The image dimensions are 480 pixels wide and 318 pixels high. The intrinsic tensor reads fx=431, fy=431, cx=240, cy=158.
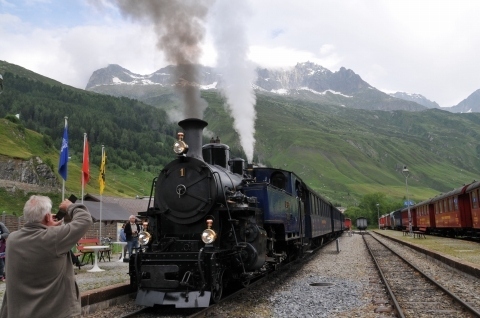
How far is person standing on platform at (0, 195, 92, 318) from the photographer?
11.5ft

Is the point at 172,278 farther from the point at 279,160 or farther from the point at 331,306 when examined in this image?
the point at 279,160

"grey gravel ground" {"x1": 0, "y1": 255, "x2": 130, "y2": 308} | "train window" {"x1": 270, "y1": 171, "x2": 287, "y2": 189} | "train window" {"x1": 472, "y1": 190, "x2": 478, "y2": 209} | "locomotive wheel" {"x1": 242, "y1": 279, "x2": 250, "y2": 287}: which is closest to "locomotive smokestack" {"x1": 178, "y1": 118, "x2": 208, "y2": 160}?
Answer: "locomotive wheel" {"x1": 242, "y1": 279, "x2": 250, "y2": 287}

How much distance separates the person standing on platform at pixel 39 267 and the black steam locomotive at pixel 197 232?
469 centimetres

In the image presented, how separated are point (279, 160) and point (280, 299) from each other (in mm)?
185177

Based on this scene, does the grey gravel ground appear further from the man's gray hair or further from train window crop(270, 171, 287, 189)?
the man's gray hair

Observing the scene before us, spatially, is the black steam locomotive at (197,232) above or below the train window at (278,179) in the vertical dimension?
below

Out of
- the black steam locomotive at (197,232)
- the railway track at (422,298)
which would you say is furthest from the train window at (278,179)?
the railway track at (422,298)

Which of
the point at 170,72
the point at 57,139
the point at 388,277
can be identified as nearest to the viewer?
the point at 388,277

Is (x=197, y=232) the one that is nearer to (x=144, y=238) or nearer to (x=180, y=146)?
(x=144, y=238)

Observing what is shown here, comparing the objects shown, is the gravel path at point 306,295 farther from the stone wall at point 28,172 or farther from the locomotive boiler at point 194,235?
the stone wall at point 28,172

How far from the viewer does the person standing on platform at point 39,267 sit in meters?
3.52

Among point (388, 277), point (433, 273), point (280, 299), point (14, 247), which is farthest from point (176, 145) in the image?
point (433, 273)

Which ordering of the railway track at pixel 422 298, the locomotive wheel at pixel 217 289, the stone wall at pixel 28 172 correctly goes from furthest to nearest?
the stone wall at pixel 28 172, the locomotive wheel at pixel 217 289, the railway track at pixel 422 298

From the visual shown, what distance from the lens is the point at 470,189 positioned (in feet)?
83.7
